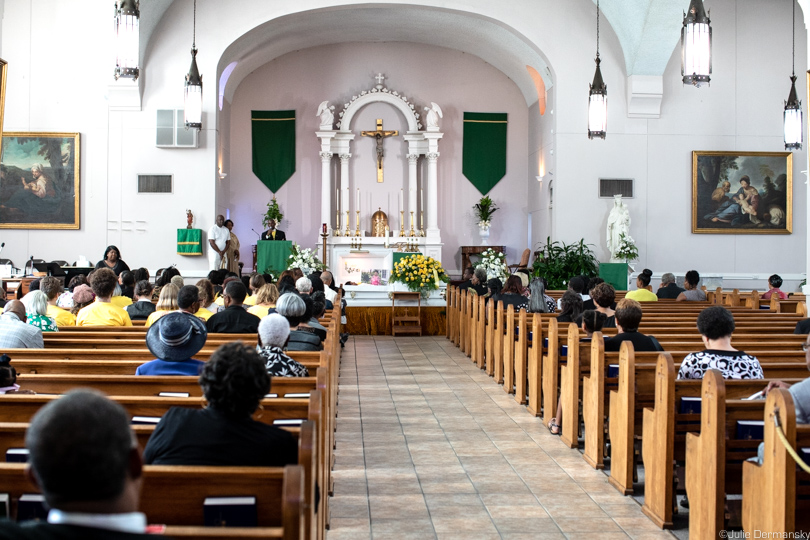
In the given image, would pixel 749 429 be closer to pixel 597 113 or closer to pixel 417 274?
pixel 597 113

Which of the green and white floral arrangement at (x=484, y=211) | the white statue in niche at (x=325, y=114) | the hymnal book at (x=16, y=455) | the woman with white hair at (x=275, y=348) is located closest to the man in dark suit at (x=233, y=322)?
the woman with white hair at (x=275, y=348)

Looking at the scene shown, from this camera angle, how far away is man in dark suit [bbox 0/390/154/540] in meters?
1.21

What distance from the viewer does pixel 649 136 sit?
14125 mm

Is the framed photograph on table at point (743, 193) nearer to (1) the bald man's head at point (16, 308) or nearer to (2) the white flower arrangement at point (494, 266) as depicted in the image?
(2) the white flower arrangement at point (494, 266)

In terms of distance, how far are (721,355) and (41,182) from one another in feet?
41.1

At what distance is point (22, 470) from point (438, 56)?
16.2 meters

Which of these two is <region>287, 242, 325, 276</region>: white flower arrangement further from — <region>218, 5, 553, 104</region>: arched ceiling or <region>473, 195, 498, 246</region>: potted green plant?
<region>473, 195, 498, 246</region>: potted green plant

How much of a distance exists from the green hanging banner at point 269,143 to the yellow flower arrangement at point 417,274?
5727 mm

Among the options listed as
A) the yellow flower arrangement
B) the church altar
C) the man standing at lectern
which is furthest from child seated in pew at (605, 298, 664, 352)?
the church altar

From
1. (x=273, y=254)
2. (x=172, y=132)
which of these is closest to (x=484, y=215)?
(x=273, y=254)

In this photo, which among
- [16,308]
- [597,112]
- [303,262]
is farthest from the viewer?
[303,262]

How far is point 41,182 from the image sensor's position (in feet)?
44.0

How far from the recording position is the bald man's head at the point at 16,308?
4.68 metres

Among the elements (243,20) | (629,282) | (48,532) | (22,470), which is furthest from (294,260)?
(48,532)
